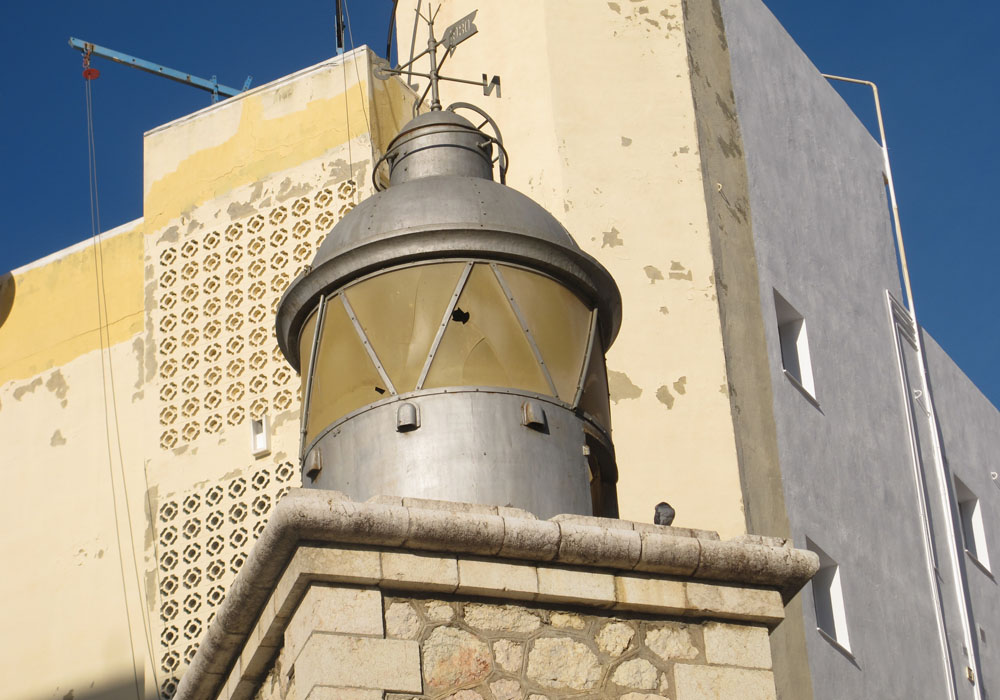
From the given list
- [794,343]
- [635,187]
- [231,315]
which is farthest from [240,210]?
[794,343]

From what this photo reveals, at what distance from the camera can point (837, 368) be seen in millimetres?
15242

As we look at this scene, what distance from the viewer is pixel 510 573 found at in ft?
19.1

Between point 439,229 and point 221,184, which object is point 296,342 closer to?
point 439,229

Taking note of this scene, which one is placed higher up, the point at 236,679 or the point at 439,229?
the point at 439,229

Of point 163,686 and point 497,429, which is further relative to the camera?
point 163,686

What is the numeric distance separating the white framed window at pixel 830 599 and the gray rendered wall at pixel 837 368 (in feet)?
0.25

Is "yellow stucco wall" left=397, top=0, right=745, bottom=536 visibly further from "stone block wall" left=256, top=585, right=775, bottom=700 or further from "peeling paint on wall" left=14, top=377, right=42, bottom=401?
"stone block wall" left=256, top=585, right=775, bottom=700

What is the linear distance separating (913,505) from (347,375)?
10.3m

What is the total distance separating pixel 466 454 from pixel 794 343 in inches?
348

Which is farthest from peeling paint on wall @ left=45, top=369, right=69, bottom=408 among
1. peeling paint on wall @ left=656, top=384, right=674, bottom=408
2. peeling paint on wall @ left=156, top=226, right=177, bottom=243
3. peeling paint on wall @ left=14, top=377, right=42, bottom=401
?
peeling paint on wall @ left=656, top=384, right=674, bottom=408

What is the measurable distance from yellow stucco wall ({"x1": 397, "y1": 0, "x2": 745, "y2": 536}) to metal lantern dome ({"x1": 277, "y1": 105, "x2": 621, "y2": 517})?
511 cm

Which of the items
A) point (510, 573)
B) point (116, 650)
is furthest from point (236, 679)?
point (116, 650)

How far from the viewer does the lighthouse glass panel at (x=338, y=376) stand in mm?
6594

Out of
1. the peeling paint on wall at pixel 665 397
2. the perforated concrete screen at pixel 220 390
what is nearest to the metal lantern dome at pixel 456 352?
the peeling paint on wall at pixel 665 397
